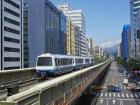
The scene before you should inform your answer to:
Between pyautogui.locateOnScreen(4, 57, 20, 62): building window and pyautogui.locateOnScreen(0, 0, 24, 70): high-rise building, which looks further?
pyautogui.locateOnScreen(4, 57, 20, 62): building window

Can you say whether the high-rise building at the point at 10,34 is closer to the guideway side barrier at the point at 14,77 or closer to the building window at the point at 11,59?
the building window at the point at 11,59

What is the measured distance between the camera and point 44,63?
42.0m

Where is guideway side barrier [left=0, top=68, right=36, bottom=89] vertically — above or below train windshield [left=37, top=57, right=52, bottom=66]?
below

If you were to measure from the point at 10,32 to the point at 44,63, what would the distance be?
171ft

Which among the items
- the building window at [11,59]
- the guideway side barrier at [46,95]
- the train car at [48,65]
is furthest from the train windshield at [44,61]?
the building window at [11,59]

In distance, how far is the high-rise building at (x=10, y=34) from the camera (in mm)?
86688

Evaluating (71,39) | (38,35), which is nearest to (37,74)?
(38,35)

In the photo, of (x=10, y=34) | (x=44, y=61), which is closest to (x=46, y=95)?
(x=44, y=61)

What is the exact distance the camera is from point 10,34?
92250mm

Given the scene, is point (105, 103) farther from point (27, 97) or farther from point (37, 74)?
point (27, 97)

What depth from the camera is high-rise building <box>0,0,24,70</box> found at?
8669cm

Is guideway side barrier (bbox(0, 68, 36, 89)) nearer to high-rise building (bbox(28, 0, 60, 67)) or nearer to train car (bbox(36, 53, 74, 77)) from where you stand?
train car (bbox(36, 53, 74, 77))

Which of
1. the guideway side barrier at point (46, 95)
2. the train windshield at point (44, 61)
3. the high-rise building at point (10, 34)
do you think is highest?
the high-rise building at point (10, 34)

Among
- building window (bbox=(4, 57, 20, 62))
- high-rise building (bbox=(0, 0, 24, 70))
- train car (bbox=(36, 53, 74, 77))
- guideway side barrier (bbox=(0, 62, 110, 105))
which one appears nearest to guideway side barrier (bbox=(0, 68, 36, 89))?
train car (bbox=(36, 53, 74, 77))
